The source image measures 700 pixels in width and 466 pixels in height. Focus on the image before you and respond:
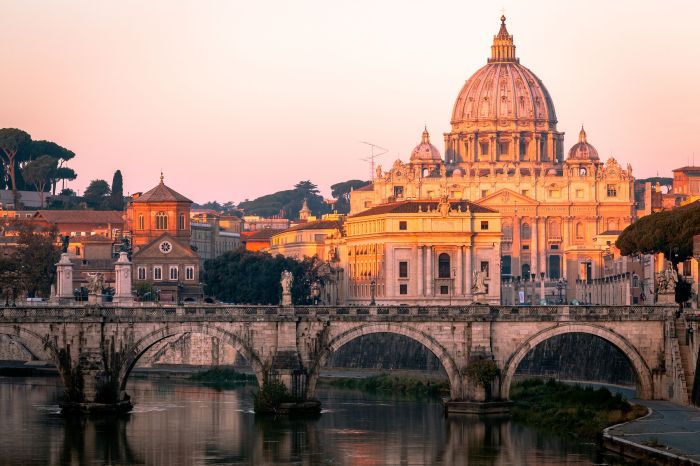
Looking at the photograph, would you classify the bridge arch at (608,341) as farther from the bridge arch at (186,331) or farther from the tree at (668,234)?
the tree at (668,234)

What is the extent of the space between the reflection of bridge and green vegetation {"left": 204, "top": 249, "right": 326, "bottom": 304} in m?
62.5

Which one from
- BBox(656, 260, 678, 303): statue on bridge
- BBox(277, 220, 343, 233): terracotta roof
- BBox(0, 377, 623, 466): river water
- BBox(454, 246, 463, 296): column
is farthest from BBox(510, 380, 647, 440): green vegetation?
BBox(277, 220, 343, 233): terracotta roof

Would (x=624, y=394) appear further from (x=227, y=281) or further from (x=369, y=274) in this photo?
(x=369, y=274)

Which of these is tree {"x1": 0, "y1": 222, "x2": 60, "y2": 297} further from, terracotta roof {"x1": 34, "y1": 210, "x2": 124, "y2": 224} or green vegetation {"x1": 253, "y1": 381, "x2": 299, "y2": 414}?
green vegetation {"x1": 253, "y1": 381, "x2": 299, "y2": 414}

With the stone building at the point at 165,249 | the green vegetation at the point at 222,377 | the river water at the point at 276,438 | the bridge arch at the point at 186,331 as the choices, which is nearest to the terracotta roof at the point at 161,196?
the stone building at the point at 165,249

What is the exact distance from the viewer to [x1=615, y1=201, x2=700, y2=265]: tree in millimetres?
104375

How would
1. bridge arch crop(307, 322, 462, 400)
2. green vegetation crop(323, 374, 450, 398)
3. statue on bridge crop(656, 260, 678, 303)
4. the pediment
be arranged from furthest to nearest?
the pediment → green vegetation crop(323, 374, 450, 398) → bridge arch crop(307, 322, 462, 400) → statue on bridge crop(656, 260, 678, 303)

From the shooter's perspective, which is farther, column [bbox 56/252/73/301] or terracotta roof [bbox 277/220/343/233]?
terracotta roof [bbox 277/220/343/233]

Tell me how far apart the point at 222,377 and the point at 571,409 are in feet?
116

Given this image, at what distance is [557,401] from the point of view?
A: 286 ft

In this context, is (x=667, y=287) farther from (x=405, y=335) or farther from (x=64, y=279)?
(x=64, y=279)

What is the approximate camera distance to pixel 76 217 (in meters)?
196

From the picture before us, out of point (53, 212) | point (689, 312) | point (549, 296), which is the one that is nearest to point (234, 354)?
point (689, 312)

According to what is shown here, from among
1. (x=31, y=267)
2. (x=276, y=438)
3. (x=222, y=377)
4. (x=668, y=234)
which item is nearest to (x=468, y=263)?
(x=31, y=267)
